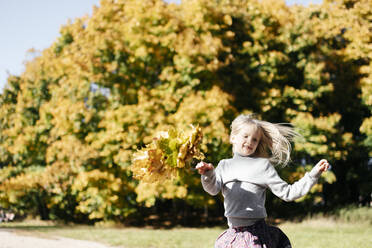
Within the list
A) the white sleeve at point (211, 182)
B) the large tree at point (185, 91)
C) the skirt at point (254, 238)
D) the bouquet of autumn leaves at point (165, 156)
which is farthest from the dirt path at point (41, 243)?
the bouquet of autumn leaves at point (165, 156)

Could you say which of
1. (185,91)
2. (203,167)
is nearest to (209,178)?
(203,167)

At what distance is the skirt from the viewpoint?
324 cm

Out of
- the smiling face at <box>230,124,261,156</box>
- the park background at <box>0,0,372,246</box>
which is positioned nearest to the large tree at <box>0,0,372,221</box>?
the park background at <box>0,0,372,246</box>

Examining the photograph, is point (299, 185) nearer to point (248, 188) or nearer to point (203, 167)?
point (248, 188)

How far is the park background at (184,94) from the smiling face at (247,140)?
9.55 metres

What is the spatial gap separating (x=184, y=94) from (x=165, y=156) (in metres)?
11.3

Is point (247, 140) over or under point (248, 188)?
over

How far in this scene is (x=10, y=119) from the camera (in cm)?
2058

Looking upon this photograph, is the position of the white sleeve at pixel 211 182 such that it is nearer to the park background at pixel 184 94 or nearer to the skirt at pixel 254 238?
the skirt at pixel 254 238

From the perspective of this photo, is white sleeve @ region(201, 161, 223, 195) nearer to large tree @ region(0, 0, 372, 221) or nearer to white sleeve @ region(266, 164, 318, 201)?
white sleeve @ region(266, 164, 318, 201)

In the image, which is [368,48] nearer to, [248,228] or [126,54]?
[126,54]

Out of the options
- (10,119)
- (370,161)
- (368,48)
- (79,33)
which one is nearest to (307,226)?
(370,161)

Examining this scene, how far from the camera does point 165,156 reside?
3.07m

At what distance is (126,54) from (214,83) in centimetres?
355
